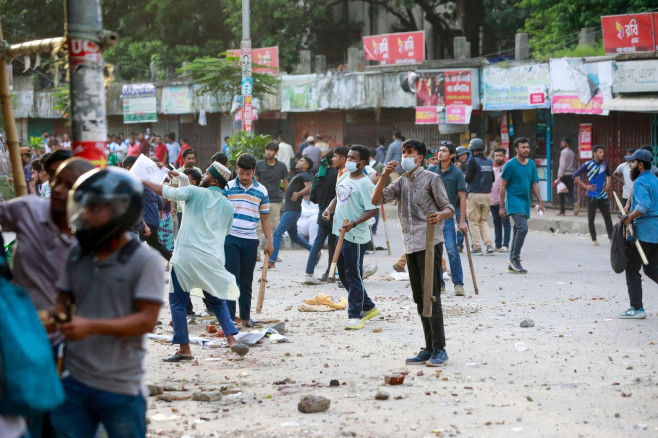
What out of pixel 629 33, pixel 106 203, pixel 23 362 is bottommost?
pixel 23 362

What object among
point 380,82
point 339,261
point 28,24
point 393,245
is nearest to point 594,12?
point 380,82

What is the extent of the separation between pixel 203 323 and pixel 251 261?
105 cm

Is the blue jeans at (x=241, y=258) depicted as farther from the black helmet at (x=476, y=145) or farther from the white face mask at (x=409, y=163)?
the black helmet at (x=476, y=145)

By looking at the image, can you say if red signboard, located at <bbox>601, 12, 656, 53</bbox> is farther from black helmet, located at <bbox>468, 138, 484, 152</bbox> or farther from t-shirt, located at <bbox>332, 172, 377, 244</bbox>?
t-shirt, located at <bbox>332, 172, 377, 244</bbox>

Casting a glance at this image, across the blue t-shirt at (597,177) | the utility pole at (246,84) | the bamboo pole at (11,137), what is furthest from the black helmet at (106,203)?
the utility pole at (246,84)

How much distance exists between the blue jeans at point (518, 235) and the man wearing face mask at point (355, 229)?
4.00m

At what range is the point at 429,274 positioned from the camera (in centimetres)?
757

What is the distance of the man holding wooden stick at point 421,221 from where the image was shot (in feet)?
25.3

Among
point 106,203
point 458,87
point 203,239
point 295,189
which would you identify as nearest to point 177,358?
point 203,239

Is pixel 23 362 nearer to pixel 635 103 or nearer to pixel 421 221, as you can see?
pixel 421 221

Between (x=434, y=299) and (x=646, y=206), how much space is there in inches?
124

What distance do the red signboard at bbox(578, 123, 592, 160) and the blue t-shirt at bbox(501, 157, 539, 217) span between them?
29.8 feet

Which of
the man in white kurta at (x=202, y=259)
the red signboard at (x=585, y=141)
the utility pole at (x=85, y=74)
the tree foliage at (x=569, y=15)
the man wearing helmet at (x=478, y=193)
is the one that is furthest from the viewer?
the tree foliage at (x=569, y=15)

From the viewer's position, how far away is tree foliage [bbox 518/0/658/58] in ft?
86.0
